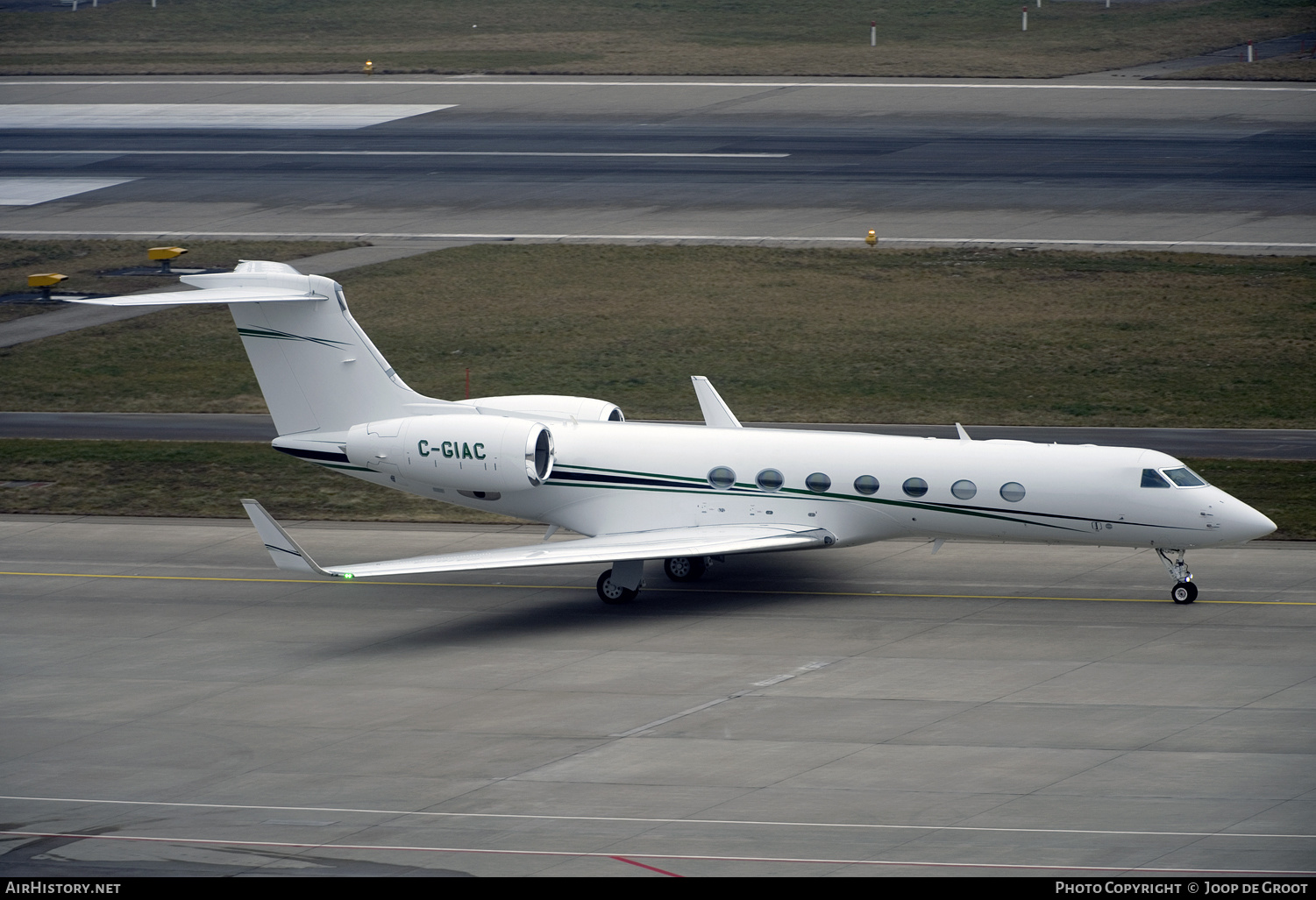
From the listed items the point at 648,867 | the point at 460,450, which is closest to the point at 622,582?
the point at 460,450

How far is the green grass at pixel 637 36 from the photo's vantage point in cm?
7600

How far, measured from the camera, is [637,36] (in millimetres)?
83688

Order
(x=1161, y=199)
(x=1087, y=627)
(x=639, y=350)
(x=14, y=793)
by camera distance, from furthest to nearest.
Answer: (x=1161, y=199) → (x=639, y=350) → (x=1087, y=627) → (x=14, y=793)

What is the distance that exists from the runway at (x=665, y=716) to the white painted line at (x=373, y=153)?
107 ft

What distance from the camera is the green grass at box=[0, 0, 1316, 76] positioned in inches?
2992

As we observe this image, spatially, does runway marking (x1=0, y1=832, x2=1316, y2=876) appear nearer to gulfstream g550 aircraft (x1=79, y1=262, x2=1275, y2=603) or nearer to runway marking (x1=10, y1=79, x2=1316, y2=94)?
gulfstream g550 aircraft (x1=79, y1=262, x2=1275, y2=603)

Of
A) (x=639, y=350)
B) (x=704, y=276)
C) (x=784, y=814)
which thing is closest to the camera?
(x=784, y=814)

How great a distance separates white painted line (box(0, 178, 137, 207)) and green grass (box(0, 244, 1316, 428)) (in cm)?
1415

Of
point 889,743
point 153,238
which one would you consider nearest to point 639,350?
point 153,238

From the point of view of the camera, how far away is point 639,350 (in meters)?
45.2

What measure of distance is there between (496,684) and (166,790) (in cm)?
543

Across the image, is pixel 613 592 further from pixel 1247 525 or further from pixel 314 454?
pixel 1247 525

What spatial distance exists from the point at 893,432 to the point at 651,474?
10.5 m

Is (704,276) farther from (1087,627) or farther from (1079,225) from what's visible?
(1087,627)
